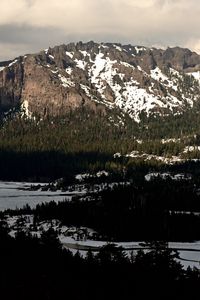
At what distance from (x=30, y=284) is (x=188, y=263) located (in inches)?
2528

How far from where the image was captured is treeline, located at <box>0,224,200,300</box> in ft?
301

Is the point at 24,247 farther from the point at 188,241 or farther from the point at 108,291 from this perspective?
the point at 188,241

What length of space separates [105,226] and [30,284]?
337ft

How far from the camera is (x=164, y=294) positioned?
307ft

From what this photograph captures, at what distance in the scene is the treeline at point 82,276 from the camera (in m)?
91.8

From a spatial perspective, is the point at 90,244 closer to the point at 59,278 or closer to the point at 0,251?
the point at 0,251

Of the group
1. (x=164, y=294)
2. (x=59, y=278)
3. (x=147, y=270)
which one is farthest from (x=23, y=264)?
(x=164, y=294)

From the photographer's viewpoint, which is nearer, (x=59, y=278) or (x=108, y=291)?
(x=108, y=291)

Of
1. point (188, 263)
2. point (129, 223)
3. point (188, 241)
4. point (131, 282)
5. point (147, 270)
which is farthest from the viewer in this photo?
point (129, 223)

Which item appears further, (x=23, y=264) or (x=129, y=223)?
(x=129, y=223)

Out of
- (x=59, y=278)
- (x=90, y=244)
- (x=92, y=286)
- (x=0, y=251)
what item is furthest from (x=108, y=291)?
(x=90, y=244)

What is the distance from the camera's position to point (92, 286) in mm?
98000

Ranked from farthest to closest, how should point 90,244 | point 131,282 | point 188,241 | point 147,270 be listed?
point 188,241 → point 90,244 → point 147,270 → point 131,282

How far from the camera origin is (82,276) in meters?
106
